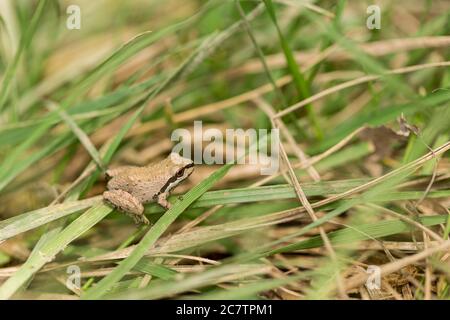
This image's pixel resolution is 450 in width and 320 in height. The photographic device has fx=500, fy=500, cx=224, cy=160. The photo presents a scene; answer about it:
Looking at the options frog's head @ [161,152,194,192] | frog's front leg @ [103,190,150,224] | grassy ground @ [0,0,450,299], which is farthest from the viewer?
frog's head @ [161,152,194,192]

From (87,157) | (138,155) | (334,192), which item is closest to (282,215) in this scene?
(334,192)

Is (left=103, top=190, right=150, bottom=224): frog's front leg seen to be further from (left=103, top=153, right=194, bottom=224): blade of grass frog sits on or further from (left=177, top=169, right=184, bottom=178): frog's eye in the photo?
(left=177, top=169, right=184, bottom=178): frog's eye

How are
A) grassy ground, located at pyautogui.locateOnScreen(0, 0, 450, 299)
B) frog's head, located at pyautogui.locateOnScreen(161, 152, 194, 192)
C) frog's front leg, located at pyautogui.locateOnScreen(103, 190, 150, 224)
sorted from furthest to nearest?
frog's head, located at pyautogui.locateOnScreen(161, 152, 194, 192), frog's front leg, located at pyautogui.locateOnScreen(103, 190, 150, 224), grassy ground, located at pyautogui.locateOnScreen(0, 0, 450, 299)

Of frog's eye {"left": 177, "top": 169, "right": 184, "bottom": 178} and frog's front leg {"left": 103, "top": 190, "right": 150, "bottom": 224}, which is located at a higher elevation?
frog's eye {"left": 177, "top": 169, "right": 184, "bottom": 178}

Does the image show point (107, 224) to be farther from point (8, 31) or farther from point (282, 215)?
point (8, 31)

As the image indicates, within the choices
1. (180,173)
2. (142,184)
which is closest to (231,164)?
(180,173)

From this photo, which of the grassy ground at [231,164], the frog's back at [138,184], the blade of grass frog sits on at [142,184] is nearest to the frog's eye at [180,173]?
the blade of grass frog sits on at [142,184]

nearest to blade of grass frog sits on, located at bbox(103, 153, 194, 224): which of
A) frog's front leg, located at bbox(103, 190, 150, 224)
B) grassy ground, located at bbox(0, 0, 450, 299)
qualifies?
frog's front leg, located at bbox(103, 190, 150, 224)

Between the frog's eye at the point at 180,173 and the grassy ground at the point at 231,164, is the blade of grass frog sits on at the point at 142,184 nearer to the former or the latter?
the frog's eye at the point at 180,173
